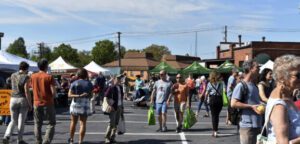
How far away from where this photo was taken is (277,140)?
3.23 metres

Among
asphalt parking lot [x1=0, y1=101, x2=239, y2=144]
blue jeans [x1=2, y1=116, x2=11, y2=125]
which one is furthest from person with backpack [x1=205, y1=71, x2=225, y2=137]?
blue jeans [x1=2, y1=116, x2=11, y2=125]

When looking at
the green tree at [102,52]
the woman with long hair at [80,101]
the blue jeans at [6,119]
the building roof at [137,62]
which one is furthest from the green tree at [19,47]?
the woman with long hair at [80,101]

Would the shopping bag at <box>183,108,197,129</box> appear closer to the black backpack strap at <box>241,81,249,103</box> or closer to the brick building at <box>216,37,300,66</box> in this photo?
the black backpack strap at <box>241,81,249,103</box>

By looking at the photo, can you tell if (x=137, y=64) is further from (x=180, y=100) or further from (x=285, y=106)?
(x=285, y=106)

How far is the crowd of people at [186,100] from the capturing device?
3.31m

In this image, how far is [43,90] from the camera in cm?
929

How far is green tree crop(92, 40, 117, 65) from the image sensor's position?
310 ft

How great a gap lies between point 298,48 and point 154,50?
291 feet

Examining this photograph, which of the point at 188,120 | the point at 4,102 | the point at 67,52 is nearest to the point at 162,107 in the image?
the point at 188,120

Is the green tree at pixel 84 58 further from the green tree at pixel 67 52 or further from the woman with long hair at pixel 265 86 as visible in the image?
the woman with long hair at pixel 265 86

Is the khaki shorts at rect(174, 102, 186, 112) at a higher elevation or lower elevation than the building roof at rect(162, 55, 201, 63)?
lower

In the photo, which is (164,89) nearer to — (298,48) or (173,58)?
(298,48)

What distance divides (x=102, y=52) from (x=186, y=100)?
272 ft

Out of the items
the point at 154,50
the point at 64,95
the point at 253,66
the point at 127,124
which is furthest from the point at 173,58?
the point at 253,66
